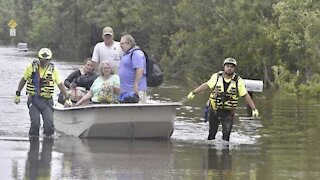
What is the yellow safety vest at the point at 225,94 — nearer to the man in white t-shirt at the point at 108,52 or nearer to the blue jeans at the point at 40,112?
the man in white t-shirt at the point at 108,52

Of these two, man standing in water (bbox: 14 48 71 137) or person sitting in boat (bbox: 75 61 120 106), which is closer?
man standing in water (bbox: 14 48 71 137)

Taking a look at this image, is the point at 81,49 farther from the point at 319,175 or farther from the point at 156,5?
the point at 319,175

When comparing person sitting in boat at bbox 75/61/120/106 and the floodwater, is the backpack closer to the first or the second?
person sitting in boat at bbox 75/61/120/106

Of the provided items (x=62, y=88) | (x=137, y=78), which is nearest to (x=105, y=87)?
(x=137, y=78)

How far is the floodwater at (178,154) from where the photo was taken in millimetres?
10734

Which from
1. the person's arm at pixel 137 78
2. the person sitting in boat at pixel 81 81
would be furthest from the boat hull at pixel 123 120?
the person sitting in boat at pixel 81 81

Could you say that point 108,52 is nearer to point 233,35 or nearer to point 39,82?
point 39,82

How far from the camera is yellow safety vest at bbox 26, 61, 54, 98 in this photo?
14.4 meters

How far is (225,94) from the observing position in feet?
45.6

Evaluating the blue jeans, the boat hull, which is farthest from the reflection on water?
the boat hull

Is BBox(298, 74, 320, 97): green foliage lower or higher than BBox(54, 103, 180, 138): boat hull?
higher

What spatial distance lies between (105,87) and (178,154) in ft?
7.74

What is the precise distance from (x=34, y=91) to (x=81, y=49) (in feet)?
227

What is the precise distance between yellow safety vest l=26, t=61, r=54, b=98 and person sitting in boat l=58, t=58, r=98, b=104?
1186 millimetres
